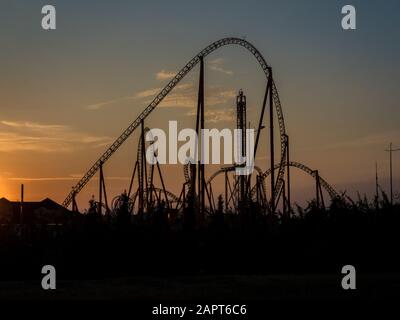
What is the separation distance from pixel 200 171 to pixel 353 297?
18639mm

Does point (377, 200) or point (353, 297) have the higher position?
point (377, 200)

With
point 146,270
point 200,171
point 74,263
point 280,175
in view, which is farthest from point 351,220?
point 280,175

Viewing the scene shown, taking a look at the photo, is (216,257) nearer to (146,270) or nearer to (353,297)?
(146,270)

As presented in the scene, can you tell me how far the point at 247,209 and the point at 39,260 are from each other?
6.06 meters

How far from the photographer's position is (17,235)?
1877 centimetres

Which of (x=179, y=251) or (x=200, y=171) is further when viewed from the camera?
(x=200, y=171)

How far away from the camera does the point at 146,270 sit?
16891 mm
